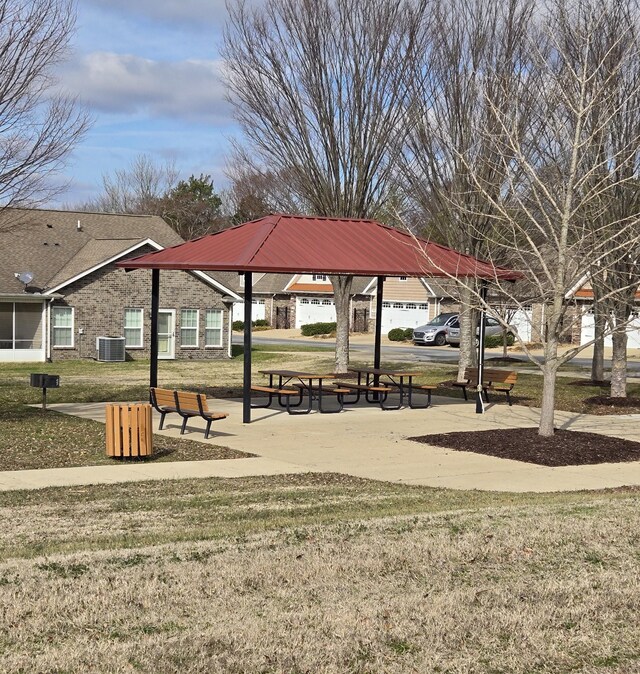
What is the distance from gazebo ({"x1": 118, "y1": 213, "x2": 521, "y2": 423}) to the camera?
1900cm

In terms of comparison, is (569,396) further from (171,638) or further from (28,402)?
(171,638)

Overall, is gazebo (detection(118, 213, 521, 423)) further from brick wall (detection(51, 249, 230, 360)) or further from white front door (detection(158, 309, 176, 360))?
white front door (detection(158, 309, 176, 360))

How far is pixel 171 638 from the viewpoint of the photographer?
5.87 m

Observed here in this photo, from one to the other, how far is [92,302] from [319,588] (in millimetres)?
31651

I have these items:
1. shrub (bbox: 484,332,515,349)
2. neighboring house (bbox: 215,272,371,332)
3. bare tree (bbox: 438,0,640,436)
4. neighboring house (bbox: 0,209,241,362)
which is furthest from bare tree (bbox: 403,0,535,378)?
neighboring house (bbox: 215,272,371,332)

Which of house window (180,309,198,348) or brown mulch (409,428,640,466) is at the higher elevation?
house window (180,309,198,348)

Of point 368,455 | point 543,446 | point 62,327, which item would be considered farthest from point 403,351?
point 368,455

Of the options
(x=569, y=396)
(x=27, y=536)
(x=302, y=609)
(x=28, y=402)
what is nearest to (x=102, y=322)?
(x=28, y=402)

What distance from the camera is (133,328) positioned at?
3850cm

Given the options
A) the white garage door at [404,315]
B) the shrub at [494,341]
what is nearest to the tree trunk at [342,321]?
the shrub at [494,341]

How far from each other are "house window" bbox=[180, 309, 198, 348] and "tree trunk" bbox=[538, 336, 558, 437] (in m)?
24.3

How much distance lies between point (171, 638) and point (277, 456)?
9.16m

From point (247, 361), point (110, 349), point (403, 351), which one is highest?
point (247, 361)

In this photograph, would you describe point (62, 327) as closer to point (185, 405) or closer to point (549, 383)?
point (185, 405)
